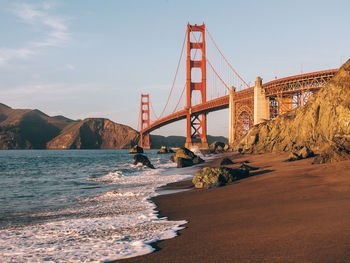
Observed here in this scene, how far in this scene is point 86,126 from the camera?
613ft

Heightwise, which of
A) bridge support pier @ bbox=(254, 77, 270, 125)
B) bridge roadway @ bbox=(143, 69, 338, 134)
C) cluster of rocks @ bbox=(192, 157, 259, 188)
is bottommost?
cluster of rocks @ bbox=(192, 157, 259, 188)

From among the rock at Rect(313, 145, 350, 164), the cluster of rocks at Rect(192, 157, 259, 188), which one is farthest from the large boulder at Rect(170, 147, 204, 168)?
the rock at Rect(313, 145, 350, 164)

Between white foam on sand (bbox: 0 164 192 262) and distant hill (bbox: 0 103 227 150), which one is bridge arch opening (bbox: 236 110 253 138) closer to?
white foam on sand (bbox: 0 164 192 262)

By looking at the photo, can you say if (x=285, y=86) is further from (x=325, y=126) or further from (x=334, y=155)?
(x=334, y=155)

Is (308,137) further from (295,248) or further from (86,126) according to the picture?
(86,126)

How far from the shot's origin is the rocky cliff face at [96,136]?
580ft

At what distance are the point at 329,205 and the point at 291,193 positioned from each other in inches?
76.5

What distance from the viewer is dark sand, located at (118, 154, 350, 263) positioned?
146 inches

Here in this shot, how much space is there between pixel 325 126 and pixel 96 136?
176 m

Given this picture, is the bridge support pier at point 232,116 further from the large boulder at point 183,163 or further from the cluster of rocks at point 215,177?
the cluster of rocks at point 215,177

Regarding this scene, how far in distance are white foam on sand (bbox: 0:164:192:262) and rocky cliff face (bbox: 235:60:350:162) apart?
27.9 feet

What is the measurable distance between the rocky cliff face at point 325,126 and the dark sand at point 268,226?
4291 millimetres

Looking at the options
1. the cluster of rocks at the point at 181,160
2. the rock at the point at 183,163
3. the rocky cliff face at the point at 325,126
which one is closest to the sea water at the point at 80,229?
the rocky cliff face at the point at 325,126

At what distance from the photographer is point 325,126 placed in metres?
19.3
